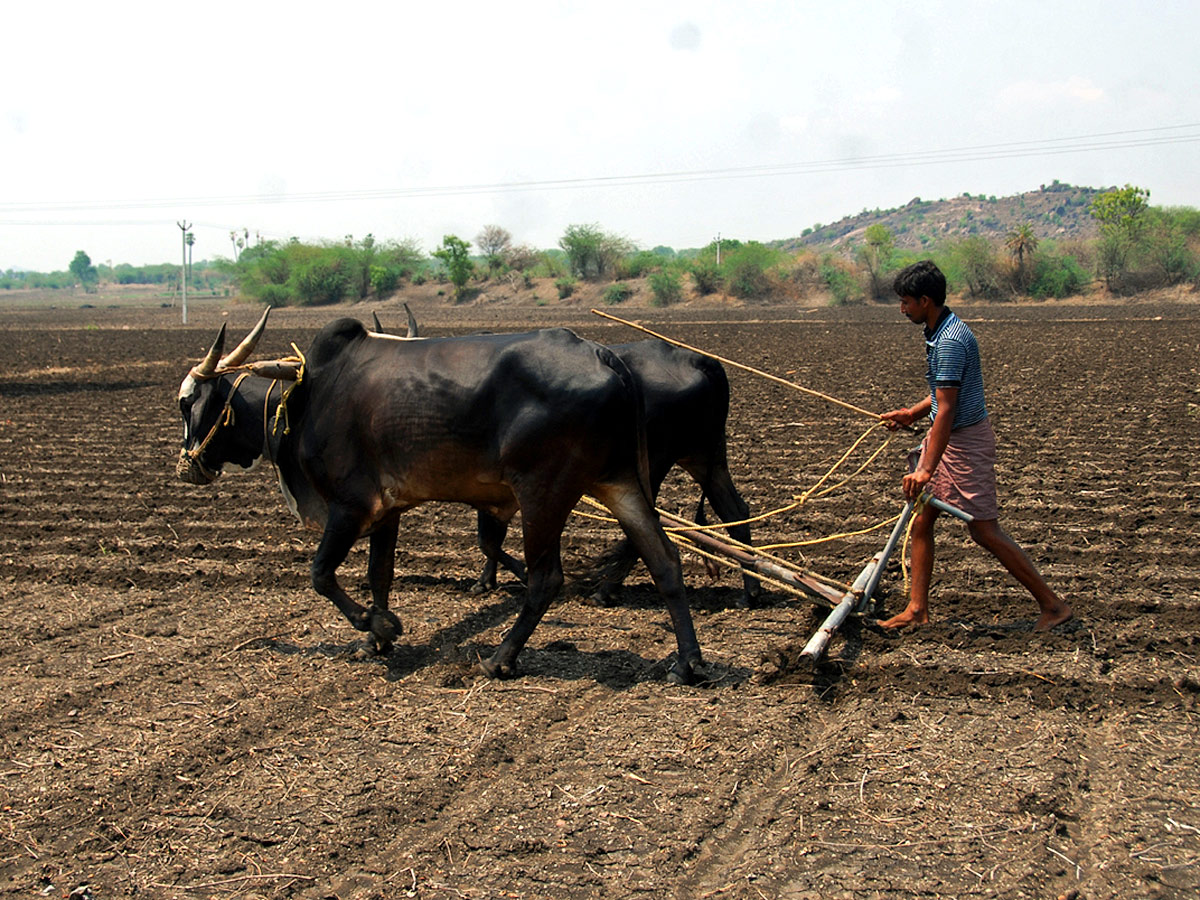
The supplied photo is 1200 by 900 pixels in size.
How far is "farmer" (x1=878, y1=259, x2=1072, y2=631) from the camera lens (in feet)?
18.6

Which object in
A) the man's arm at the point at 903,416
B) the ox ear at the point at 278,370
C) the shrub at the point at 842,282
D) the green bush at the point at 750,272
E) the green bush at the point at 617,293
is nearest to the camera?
the man's arm at the point at 903,416

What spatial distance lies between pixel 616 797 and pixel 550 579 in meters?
1.64

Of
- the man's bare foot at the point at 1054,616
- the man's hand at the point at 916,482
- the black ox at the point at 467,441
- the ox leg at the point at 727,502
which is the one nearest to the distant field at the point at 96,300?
the black ox at the point at 467,441

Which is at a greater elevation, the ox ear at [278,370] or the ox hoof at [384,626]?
the ox ear at [278,370]

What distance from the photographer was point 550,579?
5.82 meters

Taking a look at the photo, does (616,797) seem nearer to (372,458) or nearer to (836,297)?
(372,458)

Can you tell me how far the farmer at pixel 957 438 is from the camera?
5.66 m

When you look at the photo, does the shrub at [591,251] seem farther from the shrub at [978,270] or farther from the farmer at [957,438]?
the farmer at [957,438]

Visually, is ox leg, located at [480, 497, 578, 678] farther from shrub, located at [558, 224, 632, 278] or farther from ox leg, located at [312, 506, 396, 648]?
shrub, located at [558, 224, 632, 278]

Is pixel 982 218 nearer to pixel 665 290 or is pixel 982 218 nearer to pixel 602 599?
pixel 665 290

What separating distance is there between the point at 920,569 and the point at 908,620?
1.03 ft

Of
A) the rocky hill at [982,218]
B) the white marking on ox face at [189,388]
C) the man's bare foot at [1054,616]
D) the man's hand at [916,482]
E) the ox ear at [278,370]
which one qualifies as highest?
the rocky hill at [982,218]

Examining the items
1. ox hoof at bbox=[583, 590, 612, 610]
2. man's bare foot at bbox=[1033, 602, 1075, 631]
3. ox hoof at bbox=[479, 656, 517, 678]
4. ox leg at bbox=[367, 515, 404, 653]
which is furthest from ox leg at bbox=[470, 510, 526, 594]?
man's bare foot at bbox=[1033, 602, 1075, 631]

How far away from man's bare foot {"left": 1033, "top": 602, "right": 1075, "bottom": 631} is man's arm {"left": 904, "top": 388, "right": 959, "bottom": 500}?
3.61ft
